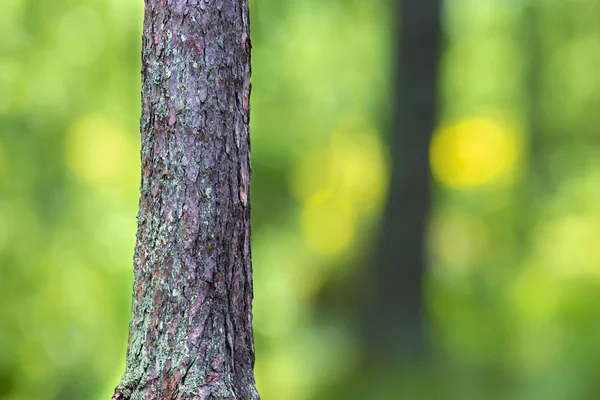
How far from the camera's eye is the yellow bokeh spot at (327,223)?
11297 millimetres

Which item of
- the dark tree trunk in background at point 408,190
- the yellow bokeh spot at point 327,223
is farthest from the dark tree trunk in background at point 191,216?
the yellow bokeh spot at point 327,223

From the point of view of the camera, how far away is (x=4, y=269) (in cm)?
754

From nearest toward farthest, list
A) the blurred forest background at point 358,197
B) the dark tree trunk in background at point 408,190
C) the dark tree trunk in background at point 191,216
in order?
the dark tree trunk in background at point 191,216 < the dark tree trunk in background at point 408,190 < the blurred forest background at point 358,197

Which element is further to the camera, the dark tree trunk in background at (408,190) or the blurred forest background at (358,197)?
the blurred forest background at (358,197)

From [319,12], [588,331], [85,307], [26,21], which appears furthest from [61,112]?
[588,331]

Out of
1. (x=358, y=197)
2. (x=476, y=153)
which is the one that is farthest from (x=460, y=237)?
(x=358, y=197)

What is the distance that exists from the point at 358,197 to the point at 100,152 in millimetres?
4042

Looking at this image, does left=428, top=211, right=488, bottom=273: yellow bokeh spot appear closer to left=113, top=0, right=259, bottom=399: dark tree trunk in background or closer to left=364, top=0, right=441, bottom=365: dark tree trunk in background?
left=364, top=0, right=441, bottom=365: dark tree trunk in background

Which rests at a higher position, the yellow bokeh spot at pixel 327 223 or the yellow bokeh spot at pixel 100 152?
the yellow bokeh spot at pixel 100 152

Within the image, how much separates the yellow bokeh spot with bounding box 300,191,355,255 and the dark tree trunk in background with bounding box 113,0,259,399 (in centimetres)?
897

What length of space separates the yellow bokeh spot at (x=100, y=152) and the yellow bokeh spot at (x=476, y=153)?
428 centimetres

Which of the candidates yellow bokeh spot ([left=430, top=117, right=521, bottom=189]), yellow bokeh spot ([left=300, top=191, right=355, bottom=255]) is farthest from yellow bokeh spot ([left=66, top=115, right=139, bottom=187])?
yellow bokeh spot ([left=430, top=117, right=521, bottom=189])

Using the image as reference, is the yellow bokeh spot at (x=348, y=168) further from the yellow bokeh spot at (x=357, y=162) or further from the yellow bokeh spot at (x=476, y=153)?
the yellow bokeh spot at (x=476, y=153)

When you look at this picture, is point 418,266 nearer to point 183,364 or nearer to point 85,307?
point 85,307
